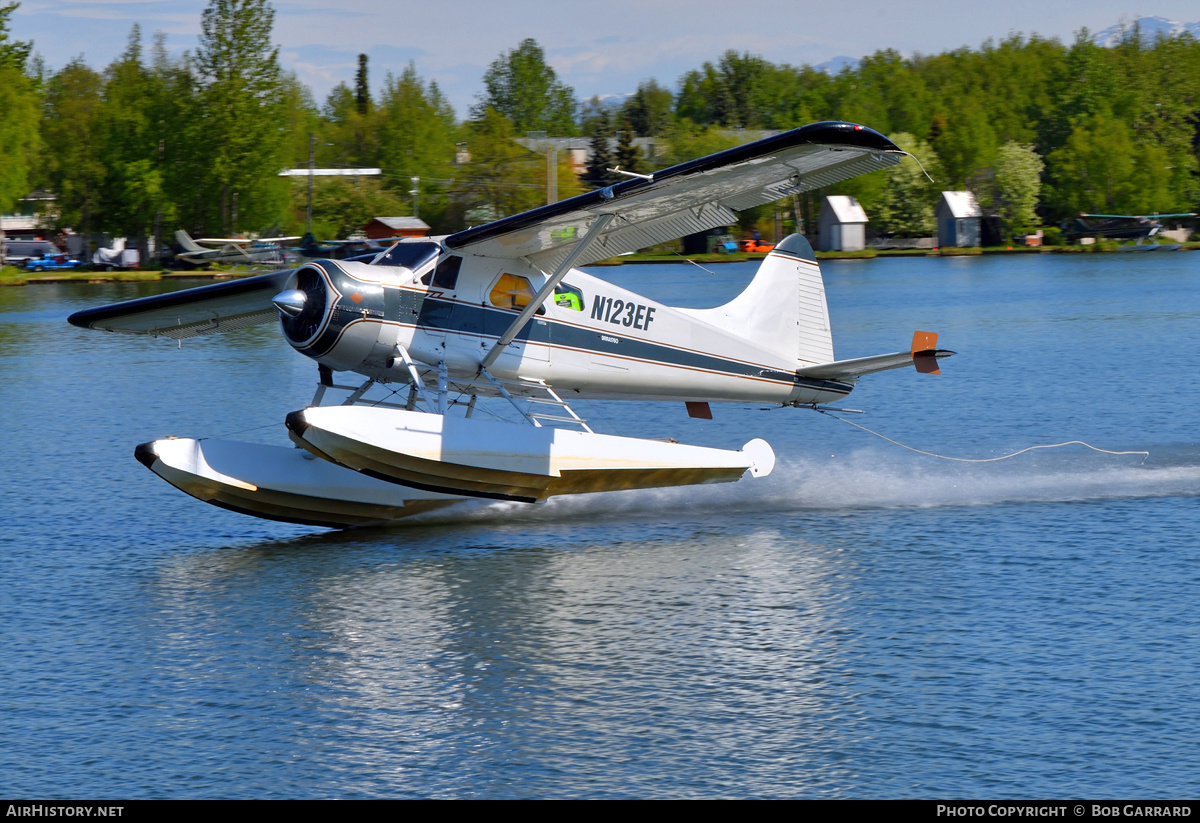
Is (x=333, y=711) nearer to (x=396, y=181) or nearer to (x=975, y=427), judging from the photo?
(x=975, y=427)

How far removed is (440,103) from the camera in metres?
131

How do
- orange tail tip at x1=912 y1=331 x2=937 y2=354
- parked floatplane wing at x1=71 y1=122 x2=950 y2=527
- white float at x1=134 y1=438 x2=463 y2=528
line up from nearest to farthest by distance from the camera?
parked floatplane wing at x1=71 y1=122 x2=950 y2=527 < white float at x1=134 y1=438 x2=463 y2=528 < orange tail tip at x1=912 y1=331 x2=937 y2=354

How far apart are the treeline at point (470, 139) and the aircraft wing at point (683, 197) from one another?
5246 cm

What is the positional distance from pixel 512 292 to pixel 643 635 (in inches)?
163


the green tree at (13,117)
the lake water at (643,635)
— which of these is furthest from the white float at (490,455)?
the green tree at (13,117)

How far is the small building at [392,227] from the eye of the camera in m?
76.1

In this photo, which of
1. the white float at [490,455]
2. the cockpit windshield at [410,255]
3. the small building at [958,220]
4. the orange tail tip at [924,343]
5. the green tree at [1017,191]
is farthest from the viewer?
the green tree at [1017,191]

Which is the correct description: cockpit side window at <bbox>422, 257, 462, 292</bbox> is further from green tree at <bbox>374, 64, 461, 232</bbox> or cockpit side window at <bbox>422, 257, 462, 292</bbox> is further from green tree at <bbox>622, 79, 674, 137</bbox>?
green tree at <bbox>622, 79, 674, 137</bbox>

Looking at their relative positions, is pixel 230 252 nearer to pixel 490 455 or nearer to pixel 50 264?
pixel 50 264

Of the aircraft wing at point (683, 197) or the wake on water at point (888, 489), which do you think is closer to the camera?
the aircraft wing at point (683, 197)

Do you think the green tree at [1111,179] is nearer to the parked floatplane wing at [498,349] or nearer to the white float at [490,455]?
the parked floatplane wing at [498,349]

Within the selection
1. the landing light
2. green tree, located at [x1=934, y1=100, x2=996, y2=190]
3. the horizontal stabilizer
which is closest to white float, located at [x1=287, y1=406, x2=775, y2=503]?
the landing light

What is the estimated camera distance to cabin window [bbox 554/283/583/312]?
1259 centimetres

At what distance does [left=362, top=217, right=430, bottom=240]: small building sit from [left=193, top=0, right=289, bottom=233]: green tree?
303 inches
